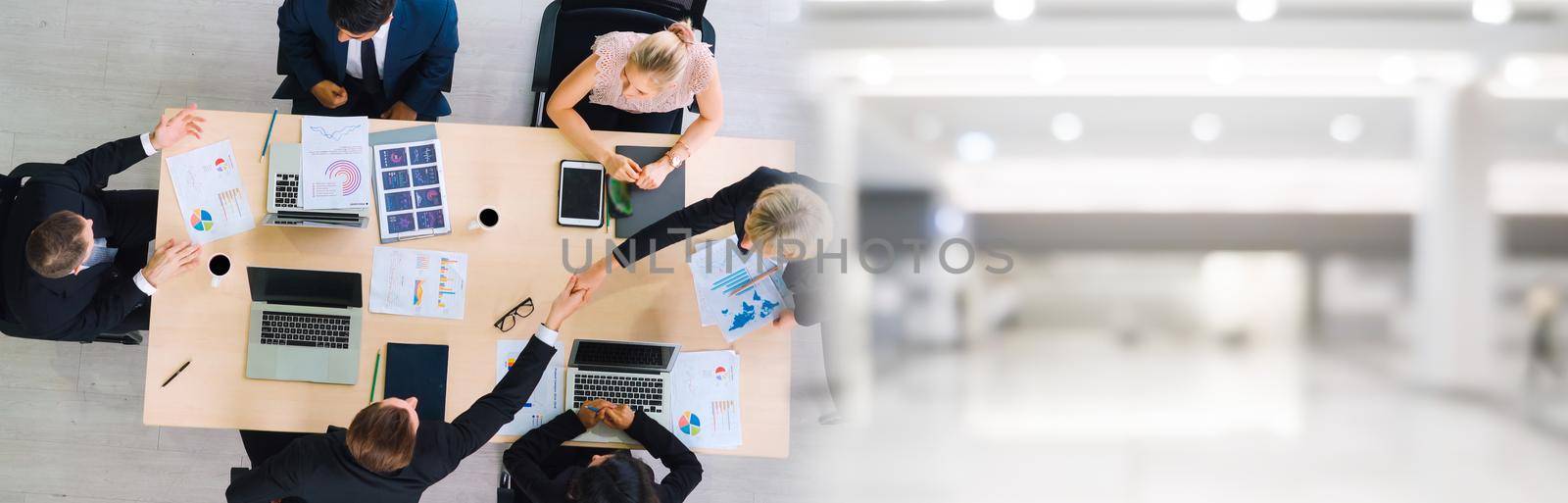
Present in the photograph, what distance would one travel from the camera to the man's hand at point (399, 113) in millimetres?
1866

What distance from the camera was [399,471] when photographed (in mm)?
1529

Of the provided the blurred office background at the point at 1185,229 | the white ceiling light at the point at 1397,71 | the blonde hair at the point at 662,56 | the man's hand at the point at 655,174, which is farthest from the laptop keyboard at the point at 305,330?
the white ceiling light at the point at 1397,71

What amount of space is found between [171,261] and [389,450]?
0.65m

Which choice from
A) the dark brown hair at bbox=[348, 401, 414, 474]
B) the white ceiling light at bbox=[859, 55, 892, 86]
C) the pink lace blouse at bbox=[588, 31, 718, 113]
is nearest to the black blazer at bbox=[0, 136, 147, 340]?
the dark brown hair at bbox=[348, 401, 414, 474]

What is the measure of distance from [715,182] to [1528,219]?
1.33 metres

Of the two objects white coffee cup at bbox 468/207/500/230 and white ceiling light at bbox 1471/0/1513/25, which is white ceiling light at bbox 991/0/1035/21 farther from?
white coffee cup at bbox 468/207/500/230

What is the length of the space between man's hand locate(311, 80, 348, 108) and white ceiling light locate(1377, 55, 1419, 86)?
1.94 m

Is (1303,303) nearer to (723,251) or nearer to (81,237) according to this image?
(723,251)

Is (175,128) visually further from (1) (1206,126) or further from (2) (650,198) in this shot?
(1) (1206,126)

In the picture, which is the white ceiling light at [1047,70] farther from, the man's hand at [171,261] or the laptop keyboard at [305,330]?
the man's hand at [171,261]

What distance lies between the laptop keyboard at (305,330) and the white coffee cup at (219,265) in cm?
12

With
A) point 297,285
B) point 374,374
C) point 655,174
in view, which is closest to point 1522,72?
point 655,174

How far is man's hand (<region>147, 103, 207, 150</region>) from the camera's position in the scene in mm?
1677

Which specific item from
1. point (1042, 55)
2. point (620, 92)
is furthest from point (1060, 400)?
point (620, 92)
